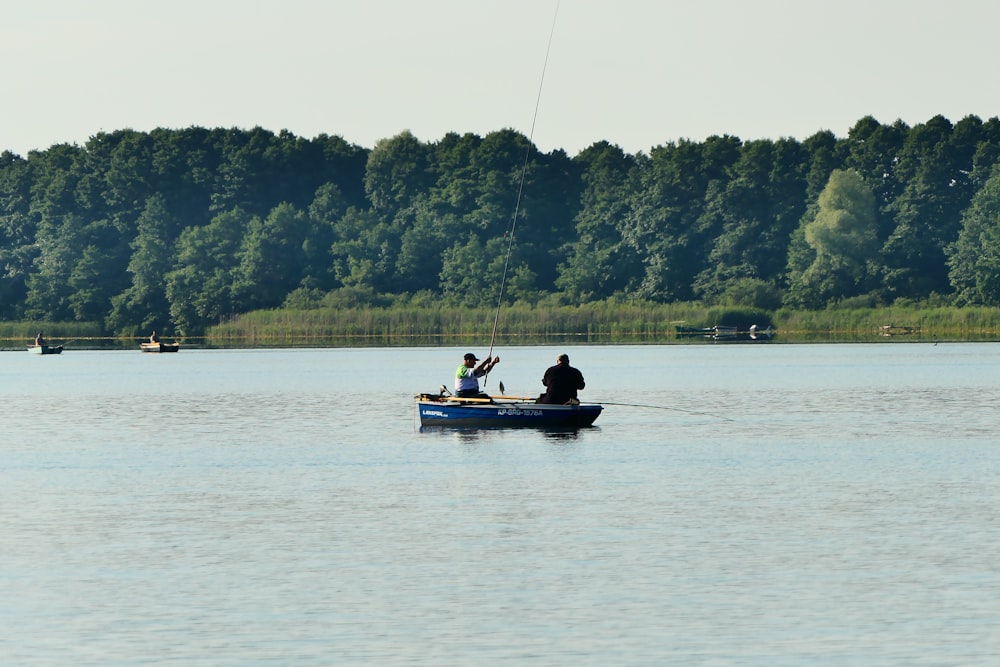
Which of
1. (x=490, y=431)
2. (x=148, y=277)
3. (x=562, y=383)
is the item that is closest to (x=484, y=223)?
(x=148, y=277)

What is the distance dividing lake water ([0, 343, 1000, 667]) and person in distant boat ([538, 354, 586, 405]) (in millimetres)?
925

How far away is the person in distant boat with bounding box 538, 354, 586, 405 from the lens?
125ft

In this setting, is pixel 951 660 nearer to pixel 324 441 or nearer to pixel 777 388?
pixel 324 441

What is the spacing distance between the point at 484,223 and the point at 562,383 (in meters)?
113

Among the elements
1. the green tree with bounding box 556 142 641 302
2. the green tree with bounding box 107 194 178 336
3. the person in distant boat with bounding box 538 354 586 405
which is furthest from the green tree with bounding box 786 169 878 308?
the person in distant boat with bounding box 538 354 586 405

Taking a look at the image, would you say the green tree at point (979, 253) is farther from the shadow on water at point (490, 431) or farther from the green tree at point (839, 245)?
the shadow on water at point (490, 431)

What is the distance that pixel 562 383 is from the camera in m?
38.2

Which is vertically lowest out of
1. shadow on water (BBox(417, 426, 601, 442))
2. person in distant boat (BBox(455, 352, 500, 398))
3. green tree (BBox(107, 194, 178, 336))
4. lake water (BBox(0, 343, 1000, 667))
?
lake water (BBox(0, 343, 1000, 667))

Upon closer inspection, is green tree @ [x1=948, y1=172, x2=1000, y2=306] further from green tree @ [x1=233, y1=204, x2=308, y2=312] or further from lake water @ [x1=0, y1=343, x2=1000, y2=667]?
lake water @ [x1=0, y1=343, x2=1000, y2=667]

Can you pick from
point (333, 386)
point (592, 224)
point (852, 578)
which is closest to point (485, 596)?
point (852, 578)

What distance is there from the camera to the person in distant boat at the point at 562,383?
125ft

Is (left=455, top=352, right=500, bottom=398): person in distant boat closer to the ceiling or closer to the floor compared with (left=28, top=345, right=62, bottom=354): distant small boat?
closer to the ceiling

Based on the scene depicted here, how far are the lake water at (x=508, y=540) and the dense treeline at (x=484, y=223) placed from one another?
90391 mm

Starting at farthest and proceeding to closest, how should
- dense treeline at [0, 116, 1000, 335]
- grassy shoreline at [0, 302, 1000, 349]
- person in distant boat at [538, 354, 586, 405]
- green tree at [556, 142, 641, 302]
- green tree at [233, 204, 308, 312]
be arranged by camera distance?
green tree at [233, 204, 308, 312], green tree at [556, 142, 641, 302], dense treeline at [0, 116, 1000, 335], grassy shoreline at [0, 302, 1000, 349], person in distant boat at [538, 354, 586, 405]
